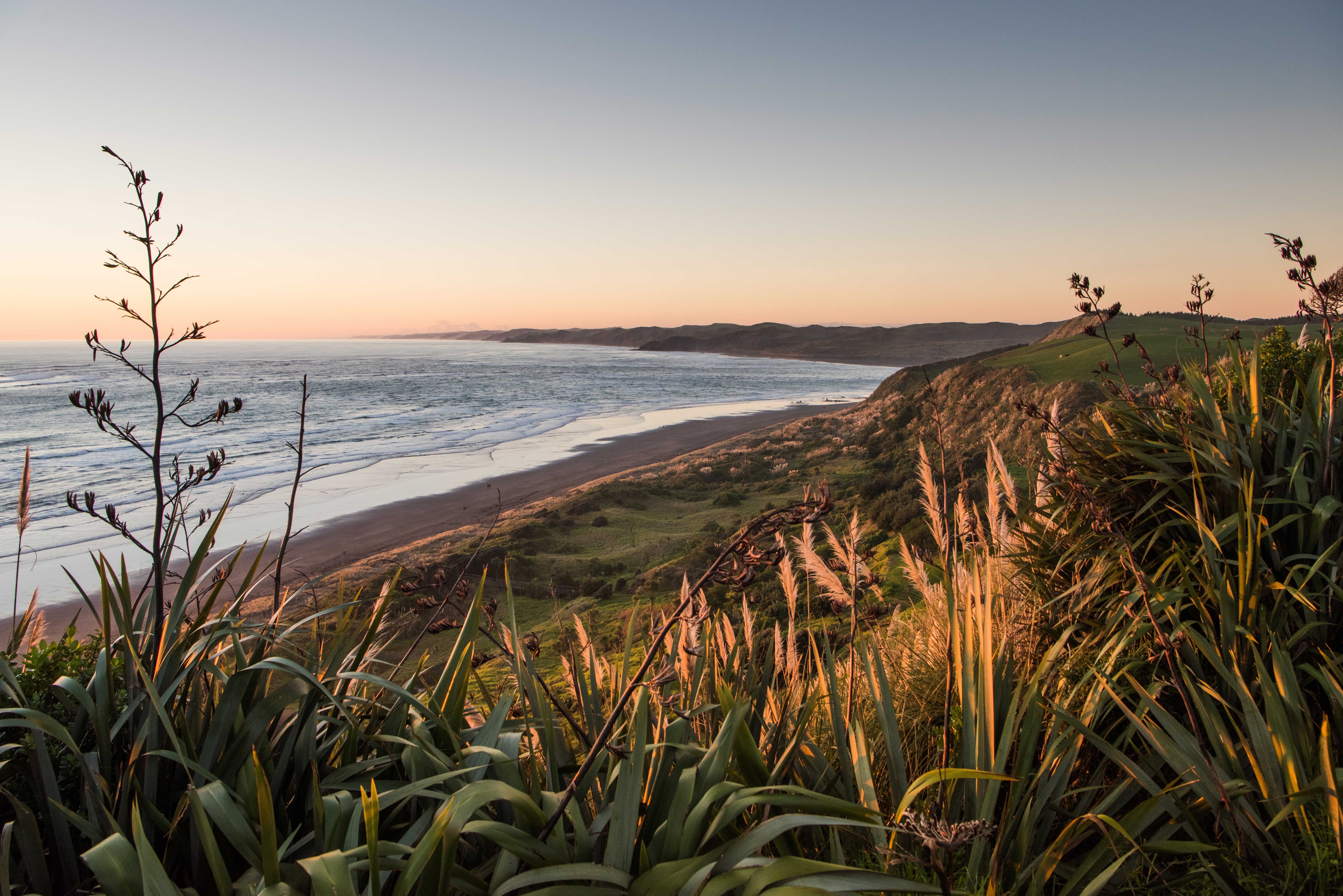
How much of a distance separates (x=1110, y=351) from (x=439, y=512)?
17.3 m

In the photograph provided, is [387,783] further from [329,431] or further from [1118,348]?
[329,431]

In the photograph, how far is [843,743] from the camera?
6.88 feet

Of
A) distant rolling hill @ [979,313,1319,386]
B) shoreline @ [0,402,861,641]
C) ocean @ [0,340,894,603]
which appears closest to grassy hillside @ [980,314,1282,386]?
distant rolling hill @ [979,313,1319,386]

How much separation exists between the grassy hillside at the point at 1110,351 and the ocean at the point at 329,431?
15480 mm

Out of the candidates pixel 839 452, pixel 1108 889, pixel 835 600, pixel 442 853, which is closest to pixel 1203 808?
pixel 1108 889

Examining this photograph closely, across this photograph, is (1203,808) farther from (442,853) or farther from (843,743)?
(442,853)

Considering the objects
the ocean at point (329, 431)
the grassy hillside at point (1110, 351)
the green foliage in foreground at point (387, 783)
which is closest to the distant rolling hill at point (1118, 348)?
the grassy hillside at point (1110, 351)

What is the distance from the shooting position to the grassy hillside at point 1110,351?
562 inches

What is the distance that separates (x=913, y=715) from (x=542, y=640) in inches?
238

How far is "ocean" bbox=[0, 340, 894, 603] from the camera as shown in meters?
17.0

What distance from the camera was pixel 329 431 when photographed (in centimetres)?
3344

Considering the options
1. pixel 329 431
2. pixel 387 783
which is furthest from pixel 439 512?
pixel 329 431

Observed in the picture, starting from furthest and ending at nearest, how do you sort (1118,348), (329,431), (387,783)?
(329,431)
(1118,348)
(387,783)

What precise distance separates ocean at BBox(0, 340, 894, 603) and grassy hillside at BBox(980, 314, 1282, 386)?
1548 cm
